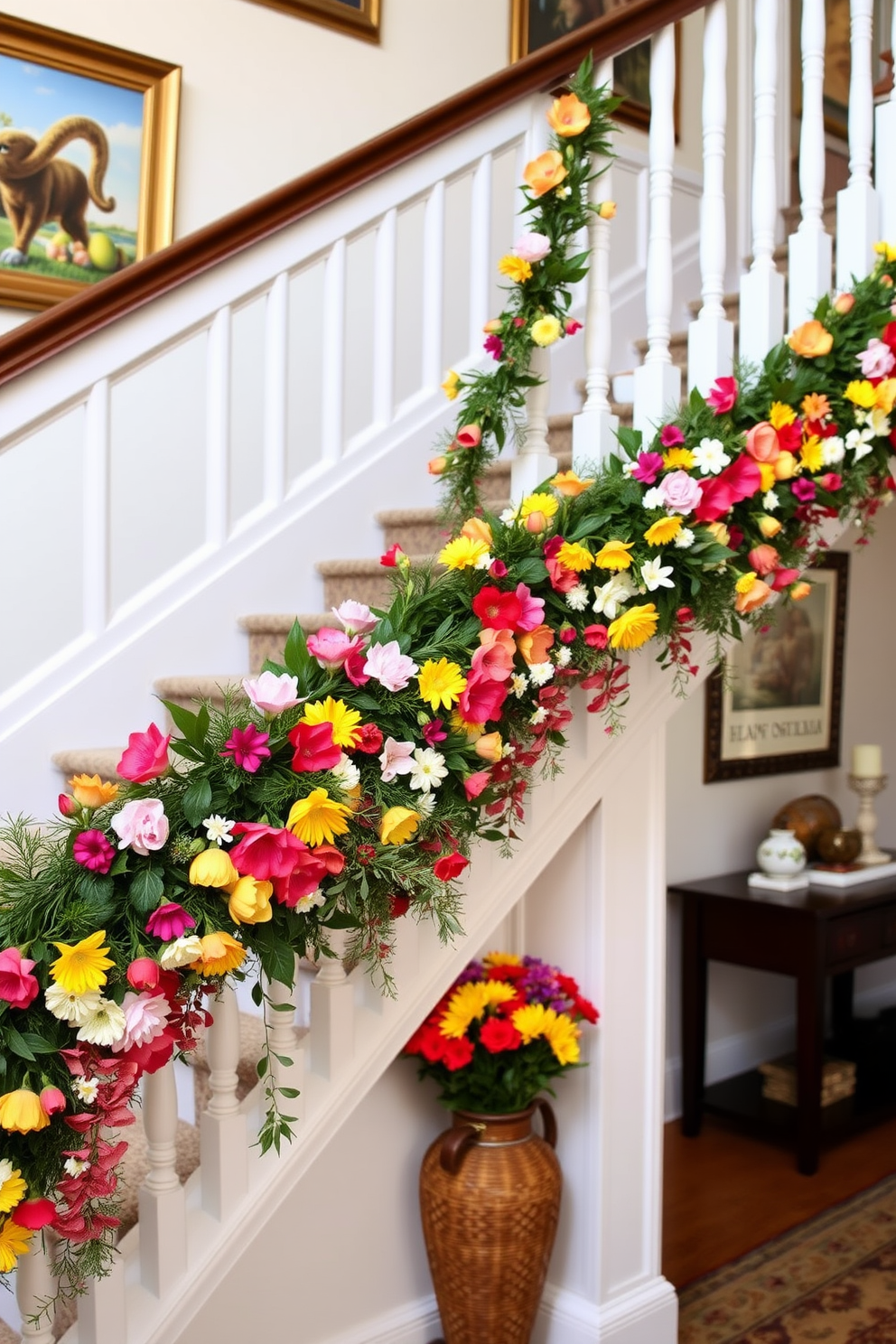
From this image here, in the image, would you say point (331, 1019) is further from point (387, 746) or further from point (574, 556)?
point (574, 556)

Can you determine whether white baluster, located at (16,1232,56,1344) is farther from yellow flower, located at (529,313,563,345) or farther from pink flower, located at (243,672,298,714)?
yellow flower, located at (529,313,563,345)

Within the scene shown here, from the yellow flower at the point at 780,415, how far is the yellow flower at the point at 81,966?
126cm

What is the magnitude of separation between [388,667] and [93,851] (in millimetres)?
417

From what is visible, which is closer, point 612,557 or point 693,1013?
point 612,557

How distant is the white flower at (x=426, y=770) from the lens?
60.9 inches

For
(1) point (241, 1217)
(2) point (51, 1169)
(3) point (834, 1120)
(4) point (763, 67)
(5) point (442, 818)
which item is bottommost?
(3) point (834, 1120)

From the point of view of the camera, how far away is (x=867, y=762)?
404cm

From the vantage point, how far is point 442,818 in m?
1.59

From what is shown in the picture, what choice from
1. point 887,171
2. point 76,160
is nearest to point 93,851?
point 887,171

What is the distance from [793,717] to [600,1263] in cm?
227

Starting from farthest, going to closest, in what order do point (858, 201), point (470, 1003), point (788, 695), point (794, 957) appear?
point (788, 695) → point (794, 957) → point (470, 1003) → point (858, 201)

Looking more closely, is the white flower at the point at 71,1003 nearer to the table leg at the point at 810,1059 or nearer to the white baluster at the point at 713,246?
the white baluster at the point at 713,246

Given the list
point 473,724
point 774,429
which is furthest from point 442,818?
point 774,429

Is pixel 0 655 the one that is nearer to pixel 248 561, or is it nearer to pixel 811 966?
pixel 248 561
